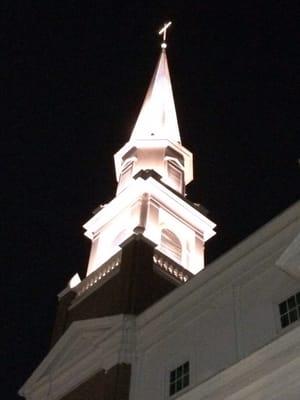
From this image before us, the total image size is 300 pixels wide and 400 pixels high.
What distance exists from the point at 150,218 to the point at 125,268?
4.28 metres

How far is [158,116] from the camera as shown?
135ft

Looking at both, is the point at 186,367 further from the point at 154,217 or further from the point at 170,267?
the point at 154,217

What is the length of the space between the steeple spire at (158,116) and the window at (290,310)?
764 inches

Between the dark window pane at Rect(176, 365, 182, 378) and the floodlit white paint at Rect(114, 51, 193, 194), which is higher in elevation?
the floodlit white paint at Rect(114, 51, 193, 194)

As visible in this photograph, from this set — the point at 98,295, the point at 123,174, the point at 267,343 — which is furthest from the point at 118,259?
the point at 267,343

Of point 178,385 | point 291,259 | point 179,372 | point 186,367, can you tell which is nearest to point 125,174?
point 179,372

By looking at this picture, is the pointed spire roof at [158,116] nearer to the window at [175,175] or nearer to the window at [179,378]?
the window at [175,175]

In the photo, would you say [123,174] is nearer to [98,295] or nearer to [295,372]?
[98,295]

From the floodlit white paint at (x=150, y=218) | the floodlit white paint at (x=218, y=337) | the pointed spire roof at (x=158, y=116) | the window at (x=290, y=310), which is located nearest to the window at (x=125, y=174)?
the pointed spire roof at (x=158, y=116)

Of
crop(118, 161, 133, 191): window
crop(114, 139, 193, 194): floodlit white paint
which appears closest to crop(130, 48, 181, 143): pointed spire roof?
crop(114, 139, 193, 194): floodlit white paint

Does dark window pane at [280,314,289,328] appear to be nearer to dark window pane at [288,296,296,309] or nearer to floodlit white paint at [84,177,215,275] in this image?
dark window pane at [288,296,296,309]

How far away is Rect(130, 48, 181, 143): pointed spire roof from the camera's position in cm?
3934

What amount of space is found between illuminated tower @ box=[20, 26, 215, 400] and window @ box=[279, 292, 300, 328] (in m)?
5.90

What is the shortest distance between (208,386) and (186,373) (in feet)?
7.65
